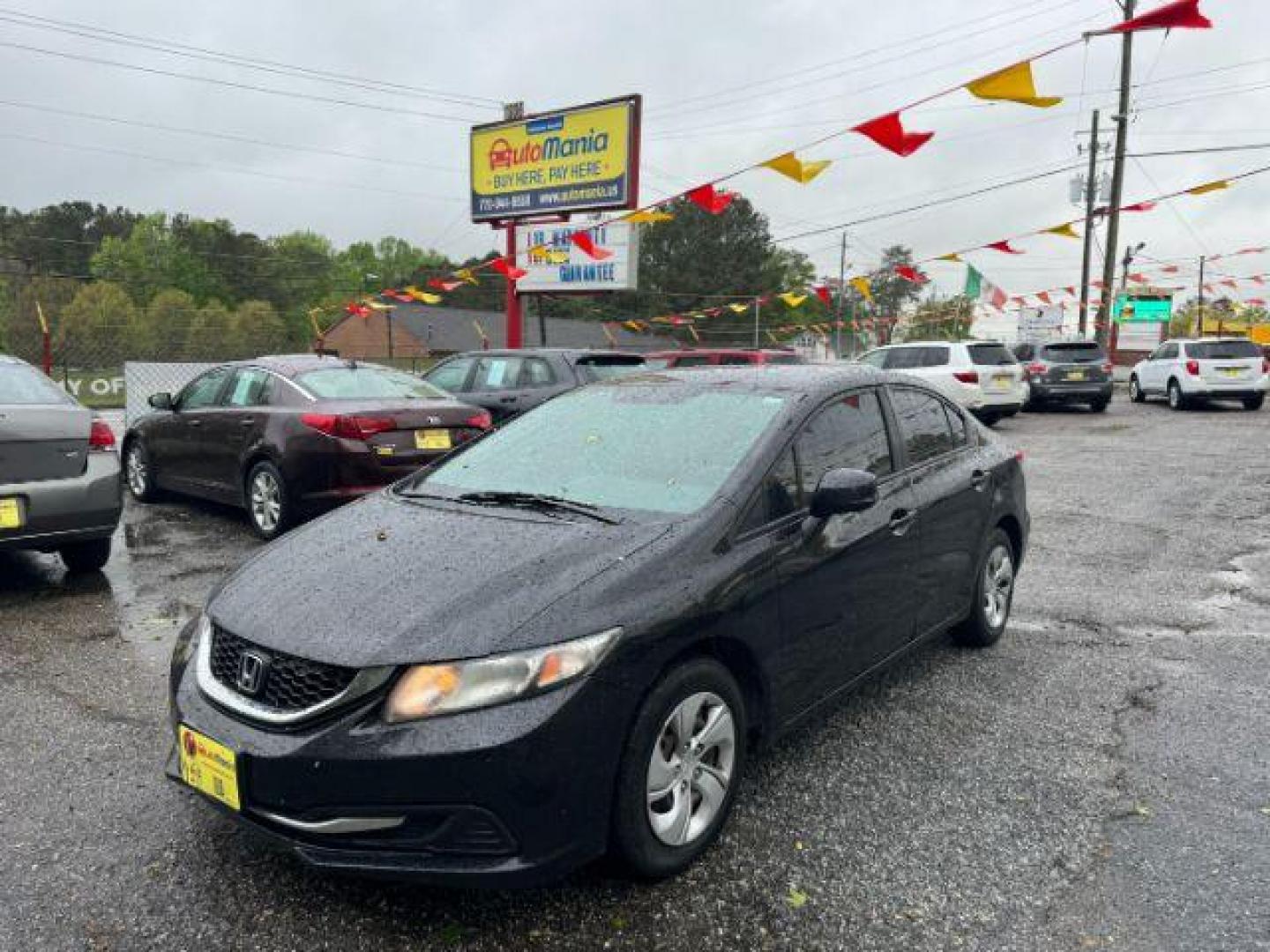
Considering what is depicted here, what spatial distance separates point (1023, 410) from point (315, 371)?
17.1 m

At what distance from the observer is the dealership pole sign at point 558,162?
18.4 meters

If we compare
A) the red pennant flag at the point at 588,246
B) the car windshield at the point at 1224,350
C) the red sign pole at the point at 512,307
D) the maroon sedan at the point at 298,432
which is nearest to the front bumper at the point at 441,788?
the maroon sedan at the point at 298,432

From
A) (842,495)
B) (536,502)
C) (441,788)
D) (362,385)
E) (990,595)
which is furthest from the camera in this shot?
(362,385)

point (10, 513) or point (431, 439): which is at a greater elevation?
point (431, 439)

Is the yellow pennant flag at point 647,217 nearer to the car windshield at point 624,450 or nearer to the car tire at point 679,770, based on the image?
the car windshield at point 624,450

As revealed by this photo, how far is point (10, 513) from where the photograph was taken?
5090 millimetres

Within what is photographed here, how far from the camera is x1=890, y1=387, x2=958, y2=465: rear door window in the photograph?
405cm

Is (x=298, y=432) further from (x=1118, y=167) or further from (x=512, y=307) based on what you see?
(x=1118, y=167)

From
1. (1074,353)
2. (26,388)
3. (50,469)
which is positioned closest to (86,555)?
(50,469)

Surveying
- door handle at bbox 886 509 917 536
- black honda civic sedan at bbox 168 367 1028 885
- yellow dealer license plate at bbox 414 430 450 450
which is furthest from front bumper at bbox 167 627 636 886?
yellow dealer license plate at bbox 414 430 450 450

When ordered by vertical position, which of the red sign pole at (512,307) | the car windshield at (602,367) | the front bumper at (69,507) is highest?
the red sign pole at (512,307)

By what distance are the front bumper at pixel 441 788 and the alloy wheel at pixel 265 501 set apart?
15.8 ft

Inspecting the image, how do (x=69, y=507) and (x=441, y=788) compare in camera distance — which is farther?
(x=69, y=507)

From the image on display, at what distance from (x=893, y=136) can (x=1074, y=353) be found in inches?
510
